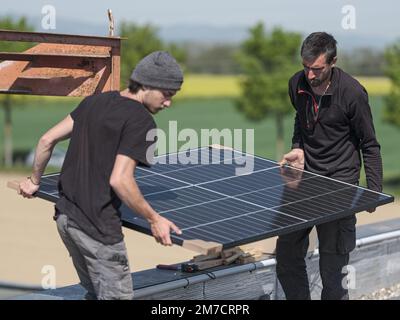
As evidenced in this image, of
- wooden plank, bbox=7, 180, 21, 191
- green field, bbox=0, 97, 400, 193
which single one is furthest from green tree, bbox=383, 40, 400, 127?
wooden plank, bbox=7, 180, 21, 191

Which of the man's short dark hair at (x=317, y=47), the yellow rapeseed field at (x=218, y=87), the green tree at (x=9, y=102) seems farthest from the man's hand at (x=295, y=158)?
the yellow rapeseed field at (x=218, y=87)

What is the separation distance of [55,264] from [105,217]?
899cm

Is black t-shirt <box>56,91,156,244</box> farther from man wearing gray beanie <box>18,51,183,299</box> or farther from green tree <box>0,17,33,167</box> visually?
green tree <box>0,17,33,167</box>

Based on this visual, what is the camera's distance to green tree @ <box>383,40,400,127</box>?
2658 cm

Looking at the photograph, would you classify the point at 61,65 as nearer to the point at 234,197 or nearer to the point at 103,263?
the point at 234,197

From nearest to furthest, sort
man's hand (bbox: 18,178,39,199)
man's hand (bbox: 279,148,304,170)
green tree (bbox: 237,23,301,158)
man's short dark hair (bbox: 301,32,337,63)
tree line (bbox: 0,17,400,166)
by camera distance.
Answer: man's hand (bbox: 18,178,39,199), man's short dark hair (bbox: 301,32,337,63), man's hand (bbox: 279,148,304,170), tree line (bbox: 0,17,400,166), green tree (bbox: 237,23,301,158)

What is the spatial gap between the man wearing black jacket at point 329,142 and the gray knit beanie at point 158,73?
1552 millimetres

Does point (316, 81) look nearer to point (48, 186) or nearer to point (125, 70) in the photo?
point (48, 186)

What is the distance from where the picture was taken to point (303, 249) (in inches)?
311

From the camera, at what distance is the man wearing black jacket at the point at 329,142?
734 cm

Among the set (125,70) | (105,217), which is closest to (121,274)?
(105,217)

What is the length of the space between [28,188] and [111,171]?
106 cm

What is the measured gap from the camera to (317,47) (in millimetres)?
7141

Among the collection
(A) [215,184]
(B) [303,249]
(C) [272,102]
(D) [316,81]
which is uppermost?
(D) [316,81]
